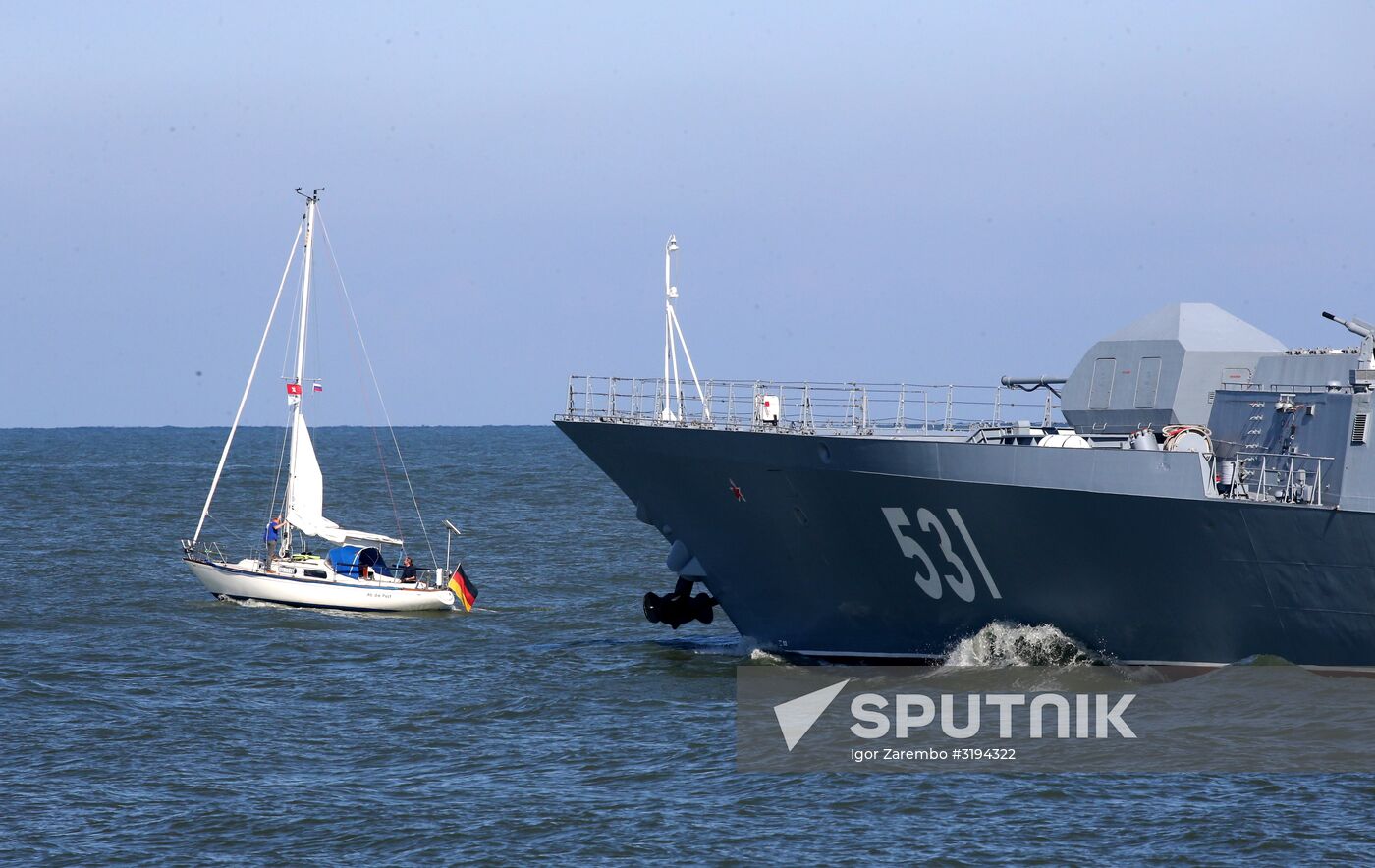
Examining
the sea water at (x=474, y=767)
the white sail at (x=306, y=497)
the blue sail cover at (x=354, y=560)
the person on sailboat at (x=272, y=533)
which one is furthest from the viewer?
the white sail at (x=306, y=497)

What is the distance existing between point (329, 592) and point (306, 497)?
3.81 metres

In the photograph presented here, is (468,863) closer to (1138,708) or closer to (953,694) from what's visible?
(953,694)

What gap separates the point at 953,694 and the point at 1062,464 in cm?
338

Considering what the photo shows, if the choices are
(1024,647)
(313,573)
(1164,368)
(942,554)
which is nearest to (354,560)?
(313,573)

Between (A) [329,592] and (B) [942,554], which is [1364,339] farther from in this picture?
(A) [329,592]

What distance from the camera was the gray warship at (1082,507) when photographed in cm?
1956

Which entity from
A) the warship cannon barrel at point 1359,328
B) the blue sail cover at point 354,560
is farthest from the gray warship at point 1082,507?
the blue sail cover at point 354,560

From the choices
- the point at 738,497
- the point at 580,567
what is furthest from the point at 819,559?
the point at 580,567

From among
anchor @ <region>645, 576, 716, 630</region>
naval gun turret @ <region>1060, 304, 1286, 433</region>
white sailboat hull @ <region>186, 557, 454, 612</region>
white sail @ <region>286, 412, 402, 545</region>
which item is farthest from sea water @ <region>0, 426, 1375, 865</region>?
naval gun turret @ <region>1060, 304, 1286, 433</region>

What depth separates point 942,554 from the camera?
69.6 ft

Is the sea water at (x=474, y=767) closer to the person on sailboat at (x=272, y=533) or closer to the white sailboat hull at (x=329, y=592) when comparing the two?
the white sailboat hull at (x=329, y=592)

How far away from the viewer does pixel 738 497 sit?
23.0m

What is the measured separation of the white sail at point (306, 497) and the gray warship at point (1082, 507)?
1389cm

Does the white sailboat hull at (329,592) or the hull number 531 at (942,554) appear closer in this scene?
the hull number 531 at (942,554)
